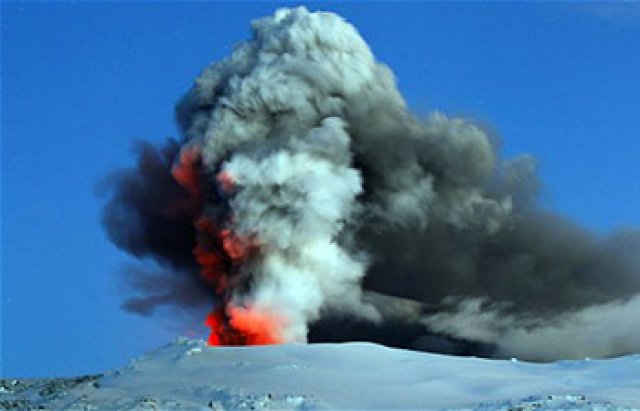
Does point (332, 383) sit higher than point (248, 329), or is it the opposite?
point (248, 329)

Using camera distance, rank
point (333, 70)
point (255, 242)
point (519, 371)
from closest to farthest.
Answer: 1. point (519, 371)
2. point (255, 242)
3. point (333, 70)

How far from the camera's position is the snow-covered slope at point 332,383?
28906 millimetres

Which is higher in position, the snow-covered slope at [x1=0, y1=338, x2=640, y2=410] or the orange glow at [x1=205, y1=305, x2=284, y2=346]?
the orange glow at [x1=205, y1=305, x2=284, y2=346]

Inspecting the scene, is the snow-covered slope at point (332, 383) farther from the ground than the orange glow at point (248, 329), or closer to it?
closer to it

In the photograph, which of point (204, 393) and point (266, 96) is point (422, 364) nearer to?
point (204, 393)

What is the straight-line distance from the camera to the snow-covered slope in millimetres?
28906

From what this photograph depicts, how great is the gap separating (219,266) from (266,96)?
10.6 meters

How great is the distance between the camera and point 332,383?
31.6 m

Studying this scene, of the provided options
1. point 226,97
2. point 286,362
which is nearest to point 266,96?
point 226,97

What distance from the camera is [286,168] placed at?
63.1 metres

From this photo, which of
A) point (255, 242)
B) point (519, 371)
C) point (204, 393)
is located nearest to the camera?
point (204, 393)

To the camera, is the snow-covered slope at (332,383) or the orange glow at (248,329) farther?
the orange glow at (248,329)

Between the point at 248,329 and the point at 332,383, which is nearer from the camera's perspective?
the point at 332,383

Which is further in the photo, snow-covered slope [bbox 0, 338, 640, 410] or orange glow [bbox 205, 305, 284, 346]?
orange glow [bbox 205, 305, 284, 346]
